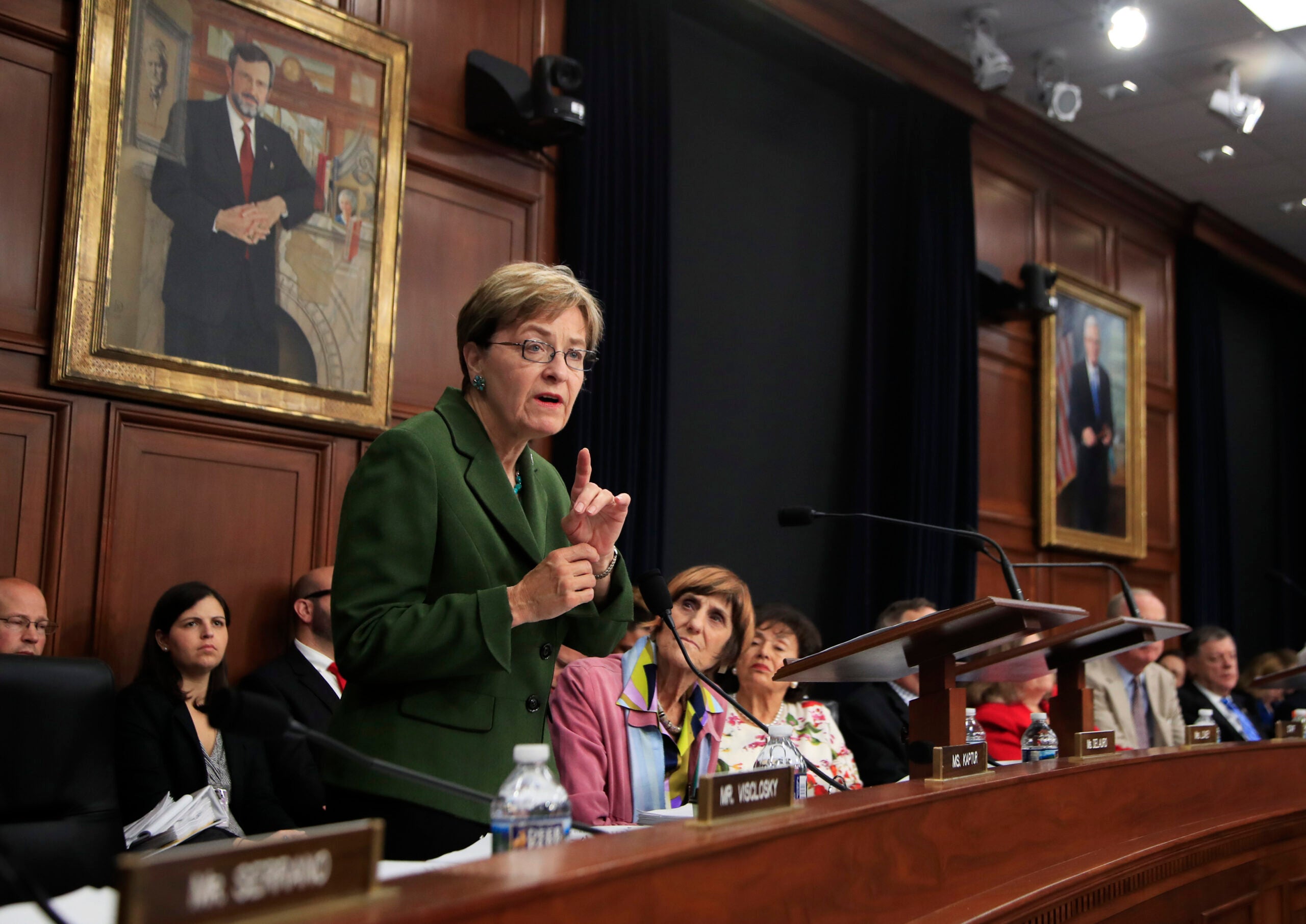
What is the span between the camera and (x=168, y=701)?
3.51 metres

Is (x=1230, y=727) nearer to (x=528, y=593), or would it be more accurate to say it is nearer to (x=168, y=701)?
(x=168, y=701)

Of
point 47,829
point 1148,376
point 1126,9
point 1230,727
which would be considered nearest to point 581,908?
point 47,829

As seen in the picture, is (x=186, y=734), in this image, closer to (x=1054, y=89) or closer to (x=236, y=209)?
(x=236, y=209)

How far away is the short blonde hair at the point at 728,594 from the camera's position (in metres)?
3.14

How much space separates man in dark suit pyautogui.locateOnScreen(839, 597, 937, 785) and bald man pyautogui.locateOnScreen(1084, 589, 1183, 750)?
131cm

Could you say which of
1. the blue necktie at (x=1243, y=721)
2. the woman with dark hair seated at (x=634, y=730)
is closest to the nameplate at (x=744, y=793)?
the woman with dark hair seated at (x=634, y=730)

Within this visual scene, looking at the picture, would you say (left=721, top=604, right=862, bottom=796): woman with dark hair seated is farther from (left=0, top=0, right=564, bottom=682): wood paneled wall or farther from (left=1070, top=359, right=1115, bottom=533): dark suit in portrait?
(left=1070, top=359, right=1115, bottom=533): dark suit in portrait

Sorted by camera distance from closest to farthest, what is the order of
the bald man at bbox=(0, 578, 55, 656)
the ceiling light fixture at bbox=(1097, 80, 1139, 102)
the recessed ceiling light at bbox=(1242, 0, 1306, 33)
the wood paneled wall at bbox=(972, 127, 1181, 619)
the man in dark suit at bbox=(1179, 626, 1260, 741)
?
the bald man at bbox=(0, 578, 55, 656), the man in dark suit at bbox=(1179, 626, 1260, 741), the recessed ceiling light at bbox=(1242, 0, 1306, 33), the ceiling light fixture at bbox=(1097, 80, 1139, 102), the wood paneled wall at bbox=(972, 127, 1181, 619)

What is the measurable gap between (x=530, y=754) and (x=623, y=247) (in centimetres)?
389

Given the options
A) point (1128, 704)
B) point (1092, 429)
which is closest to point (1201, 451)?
point (1092, 429)

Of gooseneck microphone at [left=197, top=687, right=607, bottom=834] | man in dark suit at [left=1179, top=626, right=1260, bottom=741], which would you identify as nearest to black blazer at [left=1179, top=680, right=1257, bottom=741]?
man in dark suit at [left=1179, top=626, right=1260, bottom=741]

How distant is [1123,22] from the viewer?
5832mm

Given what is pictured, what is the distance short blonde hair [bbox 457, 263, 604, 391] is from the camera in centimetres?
183

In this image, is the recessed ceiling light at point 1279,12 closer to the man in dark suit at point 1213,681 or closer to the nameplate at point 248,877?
the man in dark suit at point 1213,681
